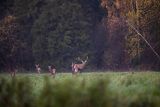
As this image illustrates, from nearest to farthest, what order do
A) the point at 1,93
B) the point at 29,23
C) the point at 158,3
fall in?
the point at 1,93 < the point at 158,3 < the point at 29,23

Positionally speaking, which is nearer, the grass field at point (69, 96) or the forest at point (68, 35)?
the grass field at point (69, 96)

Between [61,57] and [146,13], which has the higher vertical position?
[146,13]

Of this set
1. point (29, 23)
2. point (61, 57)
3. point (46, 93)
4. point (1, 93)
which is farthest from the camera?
point (29, 23)

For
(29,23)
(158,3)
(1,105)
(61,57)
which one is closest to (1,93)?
(1,105)

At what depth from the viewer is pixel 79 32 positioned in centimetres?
4494

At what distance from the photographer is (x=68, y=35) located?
4450 cm

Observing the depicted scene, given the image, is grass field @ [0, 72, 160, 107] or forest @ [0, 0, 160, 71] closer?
grass field @ [0, 72, 160, 107]

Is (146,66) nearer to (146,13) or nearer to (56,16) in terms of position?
(146,13)

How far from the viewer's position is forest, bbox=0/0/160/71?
42.3 meters

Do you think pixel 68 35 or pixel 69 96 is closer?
pixel 69 96

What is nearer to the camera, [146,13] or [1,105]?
[1,105]

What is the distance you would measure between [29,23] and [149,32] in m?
14.0

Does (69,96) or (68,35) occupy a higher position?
(68,35)

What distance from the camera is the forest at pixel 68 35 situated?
139ft
